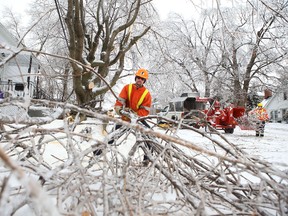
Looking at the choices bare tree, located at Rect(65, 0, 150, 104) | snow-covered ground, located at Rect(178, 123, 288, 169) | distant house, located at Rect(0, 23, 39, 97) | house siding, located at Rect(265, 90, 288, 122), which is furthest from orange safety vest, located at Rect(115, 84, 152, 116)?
house siding, located at Rect(265, 90, 288, 122)

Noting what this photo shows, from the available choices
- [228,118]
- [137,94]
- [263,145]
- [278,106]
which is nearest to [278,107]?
[278,106]

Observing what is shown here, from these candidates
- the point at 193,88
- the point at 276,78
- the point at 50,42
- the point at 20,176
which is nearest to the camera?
the point at 20,176

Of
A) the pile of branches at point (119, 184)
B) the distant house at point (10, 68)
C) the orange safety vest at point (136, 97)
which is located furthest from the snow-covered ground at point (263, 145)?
the orange safety vest at point (136, 97)

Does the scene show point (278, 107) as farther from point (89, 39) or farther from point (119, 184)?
point (119, 184)

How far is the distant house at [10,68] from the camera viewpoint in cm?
113

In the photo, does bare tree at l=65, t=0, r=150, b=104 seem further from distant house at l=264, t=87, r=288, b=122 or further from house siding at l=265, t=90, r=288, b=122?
house siding at l=265, t=90, r=288, b=122

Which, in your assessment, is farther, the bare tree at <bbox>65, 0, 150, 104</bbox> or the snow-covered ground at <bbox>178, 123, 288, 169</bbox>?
the bare tree at <bbox>65, 0, 150, 104</bbox>

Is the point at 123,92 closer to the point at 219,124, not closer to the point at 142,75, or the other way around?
the point at 142,75

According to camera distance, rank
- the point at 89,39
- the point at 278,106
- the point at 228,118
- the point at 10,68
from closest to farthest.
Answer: the point at 10,68 < the point at 228,118 < the point at 89,39 < the point at 278,106

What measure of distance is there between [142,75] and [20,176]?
14.0 feet

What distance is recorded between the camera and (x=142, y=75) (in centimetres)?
461

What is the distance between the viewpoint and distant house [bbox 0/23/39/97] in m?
1.13

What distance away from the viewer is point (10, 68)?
12.2 metres

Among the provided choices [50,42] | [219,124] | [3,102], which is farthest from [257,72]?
[3,102]
